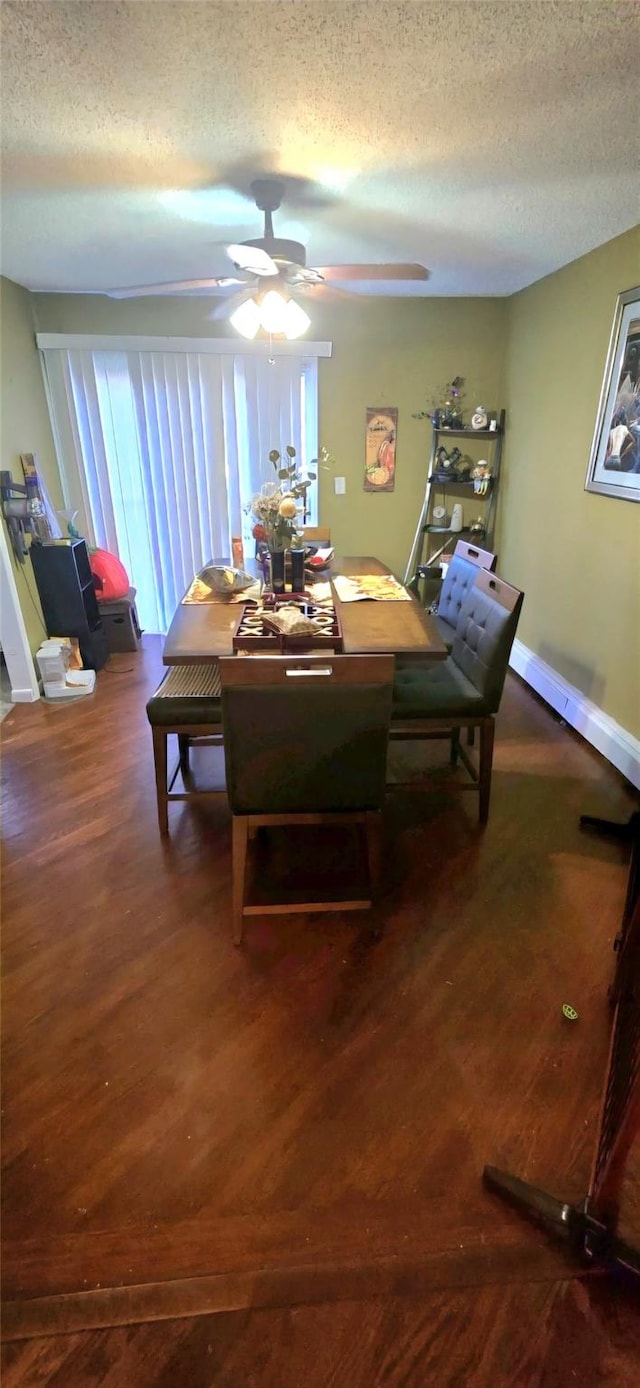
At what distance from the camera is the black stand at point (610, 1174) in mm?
1004

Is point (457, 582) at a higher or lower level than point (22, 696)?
higher

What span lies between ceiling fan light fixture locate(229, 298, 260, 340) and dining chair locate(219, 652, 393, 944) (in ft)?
5.31

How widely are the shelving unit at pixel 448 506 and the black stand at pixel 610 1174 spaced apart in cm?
334

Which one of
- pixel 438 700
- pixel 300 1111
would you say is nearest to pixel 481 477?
pixel 438 700

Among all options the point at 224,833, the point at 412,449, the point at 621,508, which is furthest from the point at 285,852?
the point at 412,449

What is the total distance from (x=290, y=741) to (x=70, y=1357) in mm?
1230

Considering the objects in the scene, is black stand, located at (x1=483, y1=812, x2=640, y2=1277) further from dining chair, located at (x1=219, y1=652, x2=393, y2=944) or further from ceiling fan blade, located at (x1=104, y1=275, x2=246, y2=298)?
ceiling fan blade, located at (x1=104, y1=275, x2=246, y2=298)

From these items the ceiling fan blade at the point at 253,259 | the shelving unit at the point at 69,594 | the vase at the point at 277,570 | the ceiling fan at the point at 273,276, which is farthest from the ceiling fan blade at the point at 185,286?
the shelving unit at the point at 69,594

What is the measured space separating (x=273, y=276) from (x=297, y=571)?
106 centimetres

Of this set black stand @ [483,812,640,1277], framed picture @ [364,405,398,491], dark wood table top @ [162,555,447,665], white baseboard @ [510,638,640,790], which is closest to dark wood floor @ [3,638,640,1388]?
black stand @ [483,812,640,1277]

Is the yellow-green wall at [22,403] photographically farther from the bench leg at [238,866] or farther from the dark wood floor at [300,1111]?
the bench leg at [238,866]

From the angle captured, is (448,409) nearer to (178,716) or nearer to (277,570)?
(277,570)

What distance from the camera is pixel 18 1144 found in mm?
1386

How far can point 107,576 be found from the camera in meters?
4.18
